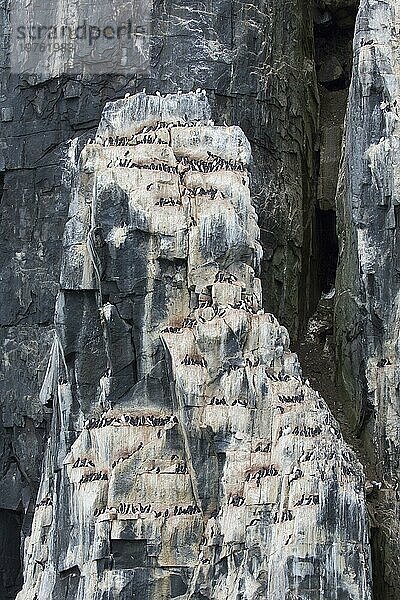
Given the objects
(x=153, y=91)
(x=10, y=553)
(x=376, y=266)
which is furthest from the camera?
(x=10, y=553)

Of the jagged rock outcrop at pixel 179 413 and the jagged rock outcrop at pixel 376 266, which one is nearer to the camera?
the jagged rock outcrop at pixel 179 413

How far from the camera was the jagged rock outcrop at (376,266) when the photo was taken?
102 feet

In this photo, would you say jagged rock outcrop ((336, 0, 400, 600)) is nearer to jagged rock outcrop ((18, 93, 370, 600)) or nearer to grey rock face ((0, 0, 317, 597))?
jagged rock outcrop ((18, 93, 370, 600))

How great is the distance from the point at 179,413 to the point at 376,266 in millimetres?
6711

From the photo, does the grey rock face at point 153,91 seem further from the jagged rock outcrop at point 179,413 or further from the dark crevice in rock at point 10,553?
the jagged rock outcrop at point 179,413

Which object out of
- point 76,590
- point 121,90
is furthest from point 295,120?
point 76,590

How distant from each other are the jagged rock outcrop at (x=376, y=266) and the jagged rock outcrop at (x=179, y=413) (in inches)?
99.3

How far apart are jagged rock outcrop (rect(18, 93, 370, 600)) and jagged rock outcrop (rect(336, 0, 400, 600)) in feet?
8.27

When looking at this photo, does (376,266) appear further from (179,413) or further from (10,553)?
(10,553)

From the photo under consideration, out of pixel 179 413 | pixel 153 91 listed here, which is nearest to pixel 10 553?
pixel 179 413

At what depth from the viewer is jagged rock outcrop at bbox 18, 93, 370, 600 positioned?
26859mm

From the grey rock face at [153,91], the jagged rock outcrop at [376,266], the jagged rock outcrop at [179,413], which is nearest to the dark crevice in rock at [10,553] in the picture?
the grey rock face at [153,91]

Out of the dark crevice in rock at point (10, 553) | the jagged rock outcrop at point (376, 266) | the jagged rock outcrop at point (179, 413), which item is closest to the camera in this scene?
the jagged rock outcrop at point (179, 413)

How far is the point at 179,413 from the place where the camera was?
94.4 feet
